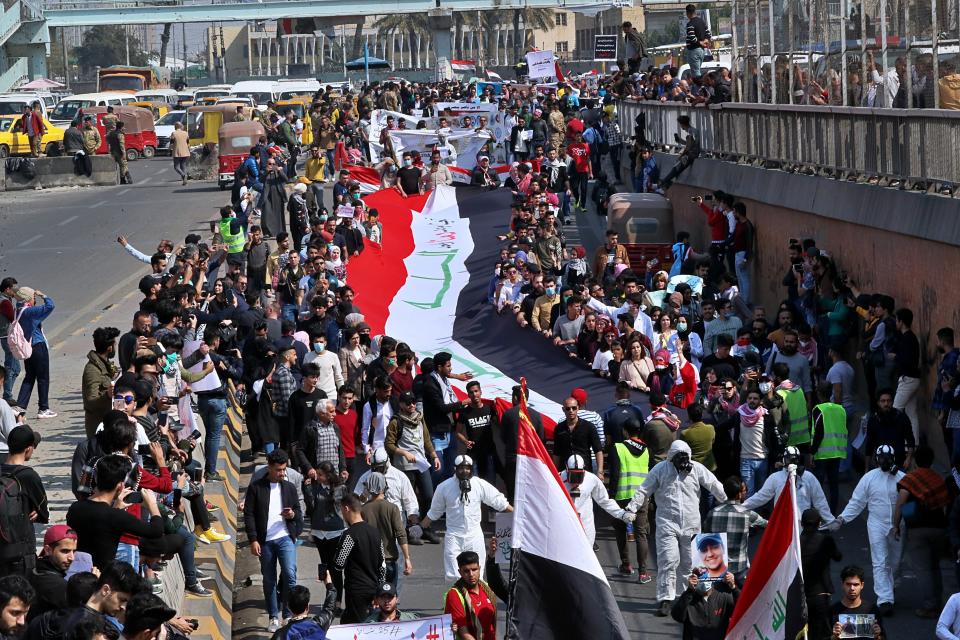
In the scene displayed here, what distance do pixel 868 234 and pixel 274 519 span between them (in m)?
8.40

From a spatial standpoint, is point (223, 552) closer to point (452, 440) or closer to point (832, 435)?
point (452, 440)

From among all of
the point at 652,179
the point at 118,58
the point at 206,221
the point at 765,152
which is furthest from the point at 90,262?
the point at 118,58

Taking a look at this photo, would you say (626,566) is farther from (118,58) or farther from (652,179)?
(118,58)

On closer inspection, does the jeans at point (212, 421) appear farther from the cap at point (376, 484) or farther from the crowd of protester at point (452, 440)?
the cap at point (376, 484)

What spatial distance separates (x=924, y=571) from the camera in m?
12.1

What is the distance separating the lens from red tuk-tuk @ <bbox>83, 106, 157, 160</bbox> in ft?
167

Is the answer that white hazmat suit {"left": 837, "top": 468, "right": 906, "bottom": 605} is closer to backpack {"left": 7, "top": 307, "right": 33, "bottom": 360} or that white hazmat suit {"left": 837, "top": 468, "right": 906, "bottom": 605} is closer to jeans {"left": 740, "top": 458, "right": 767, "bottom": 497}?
jeans {"left": 740, "top": 458, "right": 767, "bottom": 497}

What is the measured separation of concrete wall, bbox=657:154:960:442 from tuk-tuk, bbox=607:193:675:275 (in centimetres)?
98

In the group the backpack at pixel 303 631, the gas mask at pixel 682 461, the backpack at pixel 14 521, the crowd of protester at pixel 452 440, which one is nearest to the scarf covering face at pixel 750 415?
the crowd of protester at pixel 452 440

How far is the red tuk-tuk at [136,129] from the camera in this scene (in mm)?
50875

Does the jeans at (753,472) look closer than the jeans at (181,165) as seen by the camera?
Yes

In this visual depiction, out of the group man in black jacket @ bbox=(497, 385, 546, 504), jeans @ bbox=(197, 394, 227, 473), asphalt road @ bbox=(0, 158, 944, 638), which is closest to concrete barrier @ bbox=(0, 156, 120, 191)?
asphalt road @ bbox=(0, 158, 944, 638)

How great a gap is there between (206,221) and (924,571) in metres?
24.5

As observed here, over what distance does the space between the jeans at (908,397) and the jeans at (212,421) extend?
6.20 metres
